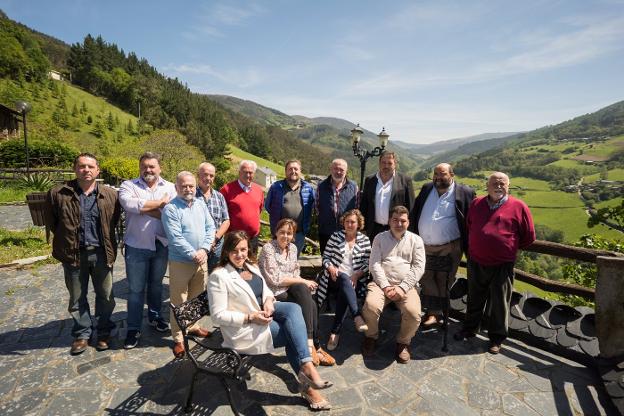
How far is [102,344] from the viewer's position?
12.2ft

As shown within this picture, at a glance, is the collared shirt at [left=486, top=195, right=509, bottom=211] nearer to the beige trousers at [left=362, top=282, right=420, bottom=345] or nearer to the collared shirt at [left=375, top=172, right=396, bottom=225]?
the collared shirt at [left=375, top=172, right=396, bottom=225]

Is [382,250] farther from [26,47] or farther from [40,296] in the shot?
[26,47]

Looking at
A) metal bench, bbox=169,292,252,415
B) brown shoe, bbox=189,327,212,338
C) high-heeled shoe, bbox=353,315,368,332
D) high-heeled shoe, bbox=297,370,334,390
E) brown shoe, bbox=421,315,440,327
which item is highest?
metal bench, bbox=169,292,252,415

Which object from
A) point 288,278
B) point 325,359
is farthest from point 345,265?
point 325,359

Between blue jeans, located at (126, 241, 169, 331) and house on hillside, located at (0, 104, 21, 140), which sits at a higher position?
house on hillside, located at (0, 104, 21, 140)

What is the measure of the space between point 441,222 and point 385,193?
0.88 m

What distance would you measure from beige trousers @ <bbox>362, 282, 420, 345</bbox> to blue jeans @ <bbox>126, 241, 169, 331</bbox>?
2.61 meters

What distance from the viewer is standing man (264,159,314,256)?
4.66 metres

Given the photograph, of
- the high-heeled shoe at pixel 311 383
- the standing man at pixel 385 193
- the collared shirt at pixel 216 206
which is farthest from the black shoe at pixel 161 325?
the standing man at pixel 385 193

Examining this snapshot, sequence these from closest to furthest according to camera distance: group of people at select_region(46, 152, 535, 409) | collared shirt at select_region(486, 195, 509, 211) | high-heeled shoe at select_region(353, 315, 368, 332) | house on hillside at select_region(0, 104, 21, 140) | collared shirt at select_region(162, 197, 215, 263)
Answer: group of people at select_region(46, 152, 535, 409), collared shirt at select_region(162, 197, 215, 263), high-heeled shoe at select_region(353, 315, 368, 332), collared shirt at select_region(486, 195, 509, 211), house on hillside at select_region(0, 104, 21, 140)

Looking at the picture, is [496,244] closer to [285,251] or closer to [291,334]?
[285,251]

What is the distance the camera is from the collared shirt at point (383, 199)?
4727 millimetres

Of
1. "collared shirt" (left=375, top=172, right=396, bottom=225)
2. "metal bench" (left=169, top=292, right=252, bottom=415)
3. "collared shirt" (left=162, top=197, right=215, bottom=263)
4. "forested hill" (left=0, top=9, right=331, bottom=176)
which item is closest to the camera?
"metal bench" (left=169, top=292, right=252, bottom=415)

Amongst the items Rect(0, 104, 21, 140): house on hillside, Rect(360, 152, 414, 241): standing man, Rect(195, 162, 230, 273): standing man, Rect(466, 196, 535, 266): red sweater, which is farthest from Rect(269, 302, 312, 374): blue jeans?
Rect(0, 104, 21, 140): house on hillside
